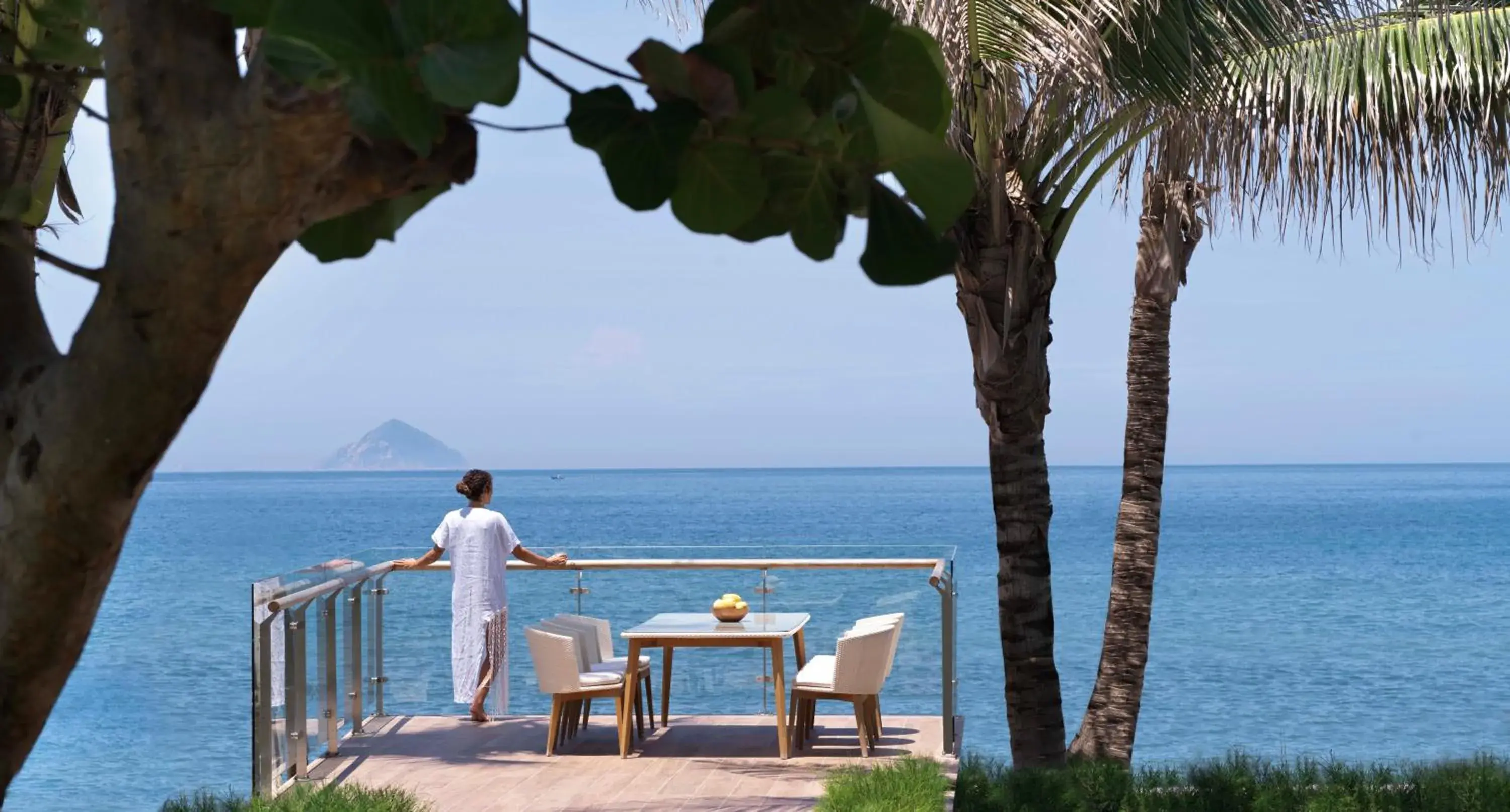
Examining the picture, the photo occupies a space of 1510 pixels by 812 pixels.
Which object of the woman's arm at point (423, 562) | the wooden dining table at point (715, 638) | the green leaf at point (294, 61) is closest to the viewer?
the green leaf at point (294, 61)

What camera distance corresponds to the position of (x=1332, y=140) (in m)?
9.77

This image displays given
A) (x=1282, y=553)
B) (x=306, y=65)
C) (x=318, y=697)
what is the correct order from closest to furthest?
(x=306, y=65) < (x=318, y=697) < (x=1282, y=553)

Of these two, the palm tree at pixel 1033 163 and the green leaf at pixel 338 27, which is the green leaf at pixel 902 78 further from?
the palm tree at pixel 1033 163

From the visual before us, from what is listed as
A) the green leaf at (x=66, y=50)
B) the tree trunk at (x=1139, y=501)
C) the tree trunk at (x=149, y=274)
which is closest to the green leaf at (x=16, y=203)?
the tree trunk at (x=149, y=274)

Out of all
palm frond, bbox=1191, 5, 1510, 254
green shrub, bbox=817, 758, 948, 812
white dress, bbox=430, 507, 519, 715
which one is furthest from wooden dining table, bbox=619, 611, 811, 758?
palm frond, bbox=1191, 5, 1510, 254

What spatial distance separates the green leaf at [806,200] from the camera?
1.00 meters

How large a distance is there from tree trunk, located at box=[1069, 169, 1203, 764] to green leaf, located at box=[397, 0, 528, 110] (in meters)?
10.2

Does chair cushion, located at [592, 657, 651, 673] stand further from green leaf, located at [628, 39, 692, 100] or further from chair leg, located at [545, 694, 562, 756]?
green leaf, located at [628, 39, 692, 100]

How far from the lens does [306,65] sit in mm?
872

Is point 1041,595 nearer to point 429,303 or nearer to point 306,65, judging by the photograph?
point 306,65

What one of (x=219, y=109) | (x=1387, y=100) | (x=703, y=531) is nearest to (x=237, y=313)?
(x=219, y=109)

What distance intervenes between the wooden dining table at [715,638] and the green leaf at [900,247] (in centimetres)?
726

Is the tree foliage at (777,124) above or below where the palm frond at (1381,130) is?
below

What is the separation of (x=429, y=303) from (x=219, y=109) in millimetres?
94793
